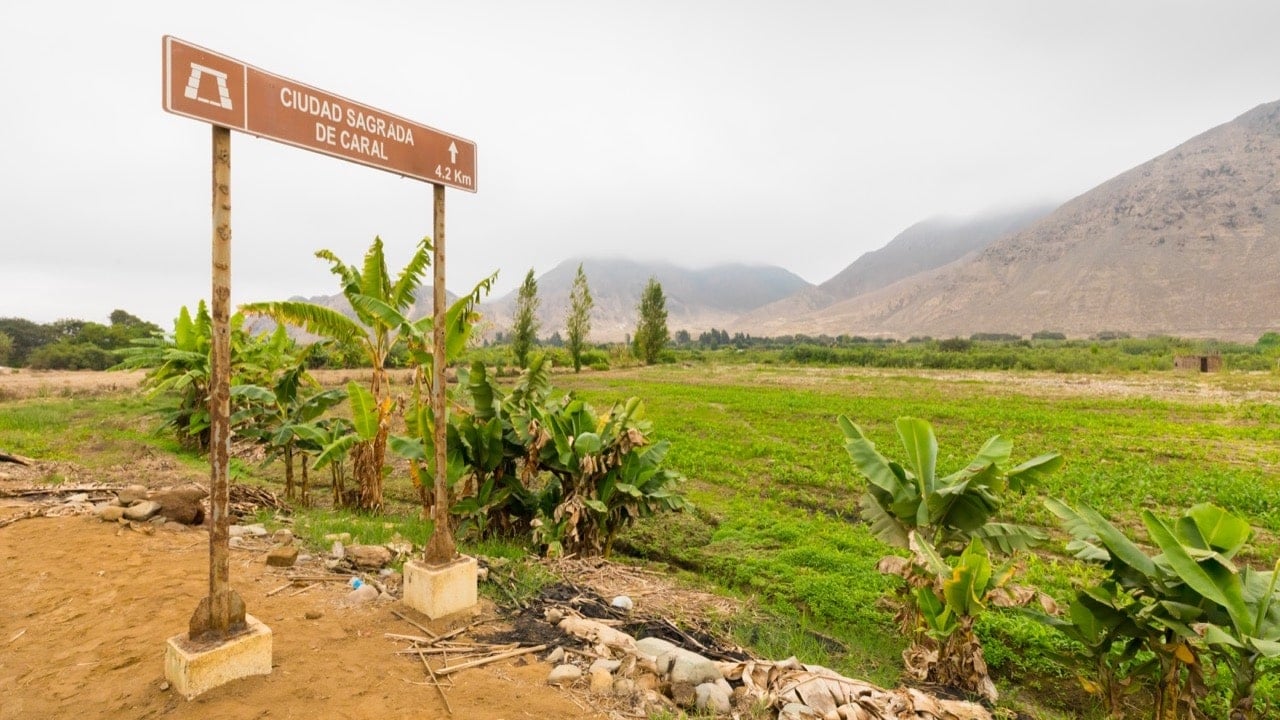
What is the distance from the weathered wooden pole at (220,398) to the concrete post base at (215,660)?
9 cm

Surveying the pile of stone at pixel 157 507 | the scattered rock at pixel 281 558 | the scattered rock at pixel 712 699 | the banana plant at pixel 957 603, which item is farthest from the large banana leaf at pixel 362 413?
the banana plant at pixel 957 603

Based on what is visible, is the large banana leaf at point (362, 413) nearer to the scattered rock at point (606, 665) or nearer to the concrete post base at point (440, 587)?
the concrete post base at point (440, 587)

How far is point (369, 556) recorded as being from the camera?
5465 millimetres

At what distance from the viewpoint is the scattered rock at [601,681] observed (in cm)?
348

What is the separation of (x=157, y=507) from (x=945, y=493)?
26.7ft

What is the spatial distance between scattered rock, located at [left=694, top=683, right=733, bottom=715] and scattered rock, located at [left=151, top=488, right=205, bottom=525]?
20.3 feet

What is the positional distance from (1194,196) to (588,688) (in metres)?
158

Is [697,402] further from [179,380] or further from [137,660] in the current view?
[137,660]

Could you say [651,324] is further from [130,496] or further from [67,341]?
[130,496]

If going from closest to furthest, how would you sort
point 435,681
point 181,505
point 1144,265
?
point 435,681 < point 181,505 < point 1144,265

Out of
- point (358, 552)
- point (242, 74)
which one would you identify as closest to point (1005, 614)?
point (358, 552)

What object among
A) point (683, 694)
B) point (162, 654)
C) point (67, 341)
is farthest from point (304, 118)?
point (67, 341)

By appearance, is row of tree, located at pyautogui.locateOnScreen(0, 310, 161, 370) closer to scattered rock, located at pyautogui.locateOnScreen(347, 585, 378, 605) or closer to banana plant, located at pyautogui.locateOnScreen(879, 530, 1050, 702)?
scattered rock, located at pyautogui.locateOnScreen(347, 585, 378, 605)

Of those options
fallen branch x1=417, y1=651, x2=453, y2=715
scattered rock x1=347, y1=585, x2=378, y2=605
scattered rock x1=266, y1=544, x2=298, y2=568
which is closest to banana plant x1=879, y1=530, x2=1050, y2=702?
fallen branch x1=417, y1=651, x2=453, y2=715
